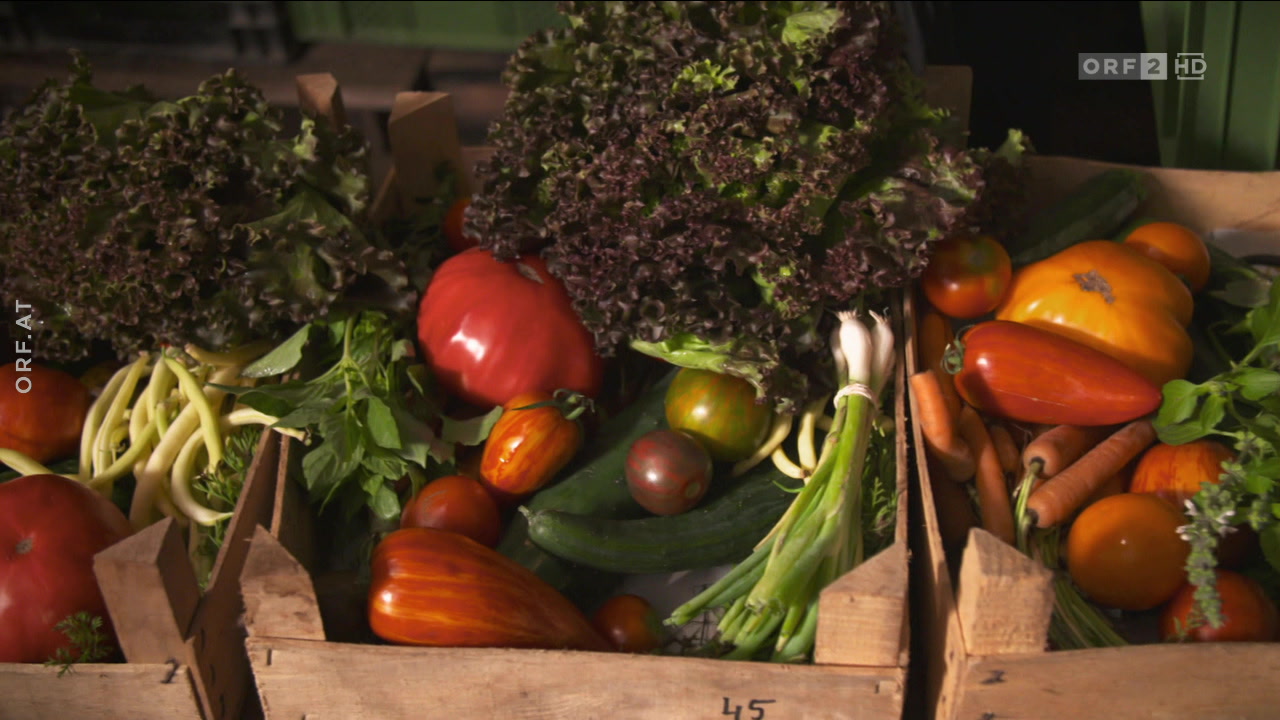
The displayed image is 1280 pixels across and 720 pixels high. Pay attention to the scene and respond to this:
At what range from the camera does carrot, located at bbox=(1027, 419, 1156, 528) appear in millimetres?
1257

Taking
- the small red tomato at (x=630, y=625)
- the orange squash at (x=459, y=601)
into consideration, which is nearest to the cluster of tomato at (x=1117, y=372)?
the small red tomato at (x=630, y=625)

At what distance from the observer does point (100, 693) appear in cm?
113

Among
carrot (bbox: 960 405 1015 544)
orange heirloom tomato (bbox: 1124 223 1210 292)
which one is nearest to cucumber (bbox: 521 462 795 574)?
carrot (bbox: 960 405 1015 544)

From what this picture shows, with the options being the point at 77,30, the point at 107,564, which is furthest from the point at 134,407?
the point at 77,30

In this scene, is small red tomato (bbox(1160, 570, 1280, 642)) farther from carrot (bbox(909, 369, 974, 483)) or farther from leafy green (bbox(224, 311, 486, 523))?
leafy green (bbox(224, 311, 486, 523))

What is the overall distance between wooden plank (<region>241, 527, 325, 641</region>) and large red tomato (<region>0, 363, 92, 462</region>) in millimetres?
636

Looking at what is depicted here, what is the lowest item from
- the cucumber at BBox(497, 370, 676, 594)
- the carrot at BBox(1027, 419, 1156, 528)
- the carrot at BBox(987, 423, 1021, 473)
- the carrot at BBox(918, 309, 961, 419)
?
the carrot at BBox(987, 423, 1021, 473)

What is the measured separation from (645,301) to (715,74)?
0.33 meters

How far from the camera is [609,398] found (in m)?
1.63

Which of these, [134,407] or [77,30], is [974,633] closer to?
[134,407]

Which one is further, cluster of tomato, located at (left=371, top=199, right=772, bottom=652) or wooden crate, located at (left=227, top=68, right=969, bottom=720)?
cluster of tomato, located at (left=371, top=199, right=772, bottom=652)

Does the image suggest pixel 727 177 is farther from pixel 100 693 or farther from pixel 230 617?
pixel 100 693

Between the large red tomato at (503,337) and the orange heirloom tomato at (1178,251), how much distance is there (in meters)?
0.90

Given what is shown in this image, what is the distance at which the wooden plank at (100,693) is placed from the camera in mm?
1109
